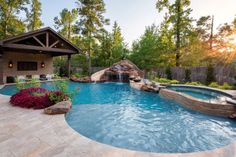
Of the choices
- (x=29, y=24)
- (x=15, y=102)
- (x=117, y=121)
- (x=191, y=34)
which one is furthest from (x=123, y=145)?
(x=29, y=24)

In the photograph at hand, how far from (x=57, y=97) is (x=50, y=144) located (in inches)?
127

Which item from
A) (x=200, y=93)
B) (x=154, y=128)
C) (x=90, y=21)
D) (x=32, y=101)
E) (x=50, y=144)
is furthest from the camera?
(x=90, y=21)

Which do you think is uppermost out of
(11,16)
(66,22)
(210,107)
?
(66,22)

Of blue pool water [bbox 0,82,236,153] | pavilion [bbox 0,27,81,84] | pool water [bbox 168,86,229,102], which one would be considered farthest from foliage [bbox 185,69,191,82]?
pavilion [bbox 0,27,81,84]

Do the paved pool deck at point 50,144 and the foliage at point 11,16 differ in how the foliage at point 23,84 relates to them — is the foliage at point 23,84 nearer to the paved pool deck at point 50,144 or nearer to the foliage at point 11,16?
the paved pool deck at point 50,144

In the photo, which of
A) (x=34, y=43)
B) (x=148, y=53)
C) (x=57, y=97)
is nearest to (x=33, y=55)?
(x=34, y=43)

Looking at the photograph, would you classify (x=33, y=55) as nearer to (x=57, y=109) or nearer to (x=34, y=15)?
(x=34, y=15)

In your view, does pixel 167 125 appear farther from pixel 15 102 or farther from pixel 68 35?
pixel 68 35

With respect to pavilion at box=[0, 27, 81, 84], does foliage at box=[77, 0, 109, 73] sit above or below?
above

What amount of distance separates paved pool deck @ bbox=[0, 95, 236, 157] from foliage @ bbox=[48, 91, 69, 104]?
61.6 inches

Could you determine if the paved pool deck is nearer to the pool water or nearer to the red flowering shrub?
the red flowering shrub

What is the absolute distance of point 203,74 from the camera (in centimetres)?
1338

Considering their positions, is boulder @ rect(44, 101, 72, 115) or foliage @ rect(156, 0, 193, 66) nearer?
boulder @ rect(44, 101, 72, 115)

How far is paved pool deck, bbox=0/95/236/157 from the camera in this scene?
273cm
